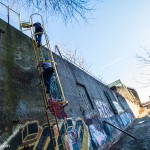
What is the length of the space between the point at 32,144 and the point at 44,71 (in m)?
2.01

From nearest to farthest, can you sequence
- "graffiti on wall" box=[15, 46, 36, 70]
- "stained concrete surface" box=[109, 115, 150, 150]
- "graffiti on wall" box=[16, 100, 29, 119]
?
1. "graffiti on wall" box=[16, 100, 29, 119]
2. "graffiti on wall" box=[15, 46, 36, 70]
3. "stained concrete surface" box=[109, 115, 150, 150]

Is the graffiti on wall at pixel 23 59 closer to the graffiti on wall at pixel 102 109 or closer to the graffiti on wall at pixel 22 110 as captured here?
the graffiti on wall at pixel 22 110

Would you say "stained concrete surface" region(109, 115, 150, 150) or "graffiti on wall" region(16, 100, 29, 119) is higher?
"graffiti on wall" region(16, 100, 29, 119)

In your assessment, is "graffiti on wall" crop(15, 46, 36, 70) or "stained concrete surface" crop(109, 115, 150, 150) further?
"stained concrete surface" crop(109, 115, 150, 150)

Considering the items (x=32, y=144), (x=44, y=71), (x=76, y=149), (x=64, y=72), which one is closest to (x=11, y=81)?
(x=44, y=71)

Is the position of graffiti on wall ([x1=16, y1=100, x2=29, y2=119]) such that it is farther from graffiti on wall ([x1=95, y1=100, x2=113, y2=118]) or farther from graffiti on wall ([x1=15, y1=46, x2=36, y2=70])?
graffiti on wall ([x1=95, y1=100, x2=113, y2=118])

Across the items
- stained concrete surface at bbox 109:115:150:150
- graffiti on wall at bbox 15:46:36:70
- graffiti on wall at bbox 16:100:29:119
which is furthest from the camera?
stained concrete surface at bbox 109:115:150:150

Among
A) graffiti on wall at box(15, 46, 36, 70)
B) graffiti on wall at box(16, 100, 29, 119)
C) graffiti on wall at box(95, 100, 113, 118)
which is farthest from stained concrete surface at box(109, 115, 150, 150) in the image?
graffiti on wall at box(15, 46, 36, 70)

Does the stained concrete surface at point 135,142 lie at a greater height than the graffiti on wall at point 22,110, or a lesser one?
lesser

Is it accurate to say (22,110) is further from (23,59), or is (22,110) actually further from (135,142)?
(135,142)

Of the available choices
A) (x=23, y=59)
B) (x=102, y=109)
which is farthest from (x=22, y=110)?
(x=102, y=109)

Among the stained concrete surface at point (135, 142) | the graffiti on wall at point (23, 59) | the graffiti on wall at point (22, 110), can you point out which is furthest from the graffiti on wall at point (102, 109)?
the graffiti on wall at point (22, 110)

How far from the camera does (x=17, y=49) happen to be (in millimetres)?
6062

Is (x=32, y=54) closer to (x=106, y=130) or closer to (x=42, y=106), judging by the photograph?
(x=42, y=106)
